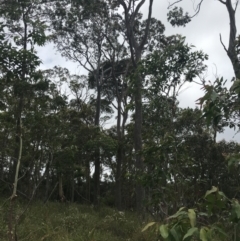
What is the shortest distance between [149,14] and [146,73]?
7317 mm

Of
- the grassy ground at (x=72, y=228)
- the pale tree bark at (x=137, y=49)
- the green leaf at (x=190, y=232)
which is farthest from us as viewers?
the pale tree bark at (x=137, y=49)

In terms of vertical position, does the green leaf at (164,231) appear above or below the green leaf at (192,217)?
below

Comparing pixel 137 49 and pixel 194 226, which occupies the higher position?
pixel 137 49

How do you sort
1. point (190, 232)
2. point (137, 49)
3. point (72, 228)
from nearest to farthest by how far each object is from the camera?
point (190, 232) < point (72, 228) < point (137, 49)

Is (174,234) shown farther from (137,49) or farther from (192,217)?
(137,49)

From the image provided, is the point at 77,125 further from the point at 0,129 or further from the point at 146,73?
the point at 146,73

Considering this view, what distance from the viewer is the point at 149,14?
14.1 metres

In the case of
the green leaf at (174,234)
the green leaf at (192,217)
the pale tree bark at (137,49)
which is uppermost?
the pale tree bark at (137,49)

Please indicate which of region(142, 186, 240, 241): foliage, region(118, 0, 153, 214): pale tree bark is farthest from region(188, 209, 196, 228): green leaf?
region(118, 0, 153, 214): pale tree bark

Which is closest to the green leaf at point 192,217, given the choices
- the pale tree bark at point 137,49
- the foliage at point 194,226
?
the foliage at point 194,226

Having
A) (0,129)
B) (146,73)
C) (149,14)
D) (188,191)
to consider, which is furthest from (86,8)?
(188,191)

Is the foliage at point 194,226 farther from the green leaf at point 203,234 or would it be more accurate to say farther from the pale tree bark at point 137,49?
the pale tree bark at point 137,49

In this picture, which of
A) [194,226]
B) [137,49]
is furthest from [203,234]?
[137,49]

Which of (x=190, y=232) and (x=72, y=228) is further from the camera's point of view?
(x=72, y=228)
